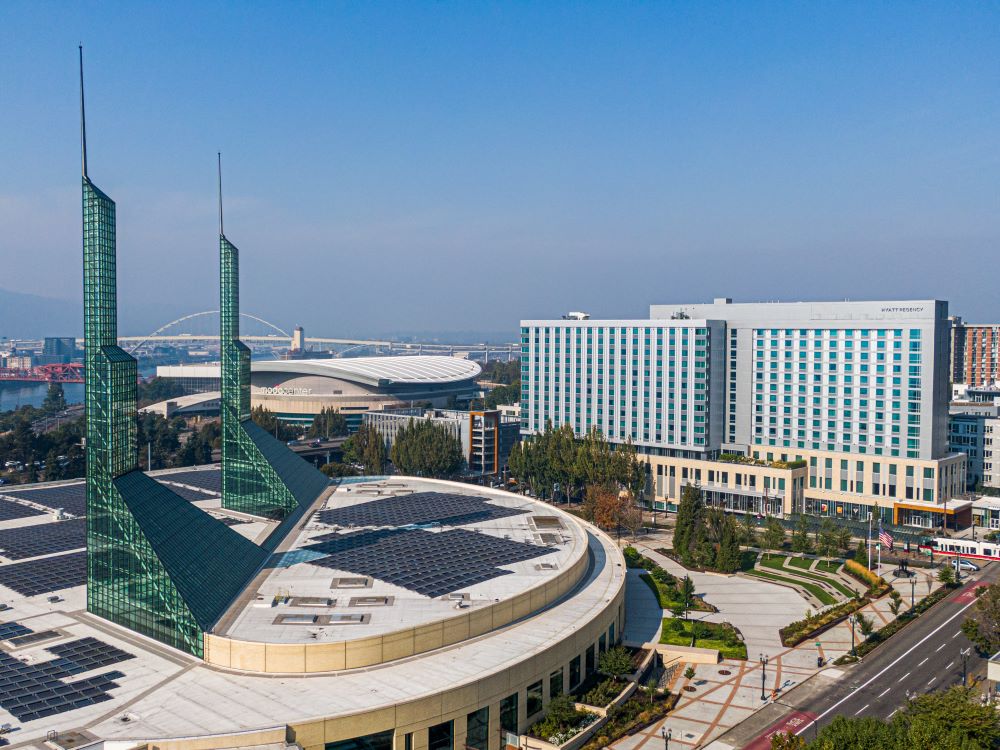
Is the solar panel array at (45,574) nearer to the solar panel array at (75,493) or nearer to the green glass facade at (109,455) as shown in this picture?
the green glass facade at (109,455)

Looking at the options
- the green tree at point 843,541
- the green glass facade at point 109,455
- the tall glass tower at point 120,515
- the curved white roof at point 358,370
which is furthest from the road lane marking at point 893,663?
the curved white roof at point 358,370

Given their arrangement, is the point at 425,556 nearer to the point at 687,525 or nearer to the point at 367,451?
the point at 687,525

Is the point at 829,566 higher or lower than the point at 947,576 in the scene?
lower

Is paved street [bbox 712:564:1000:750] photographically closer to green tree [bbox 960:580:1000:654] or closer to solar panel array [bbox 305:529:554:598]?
green tree [bbox 960:580:1000:654]

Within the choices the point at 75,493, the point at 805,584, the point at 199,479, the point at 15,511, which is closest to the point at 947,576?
the point at 805,584

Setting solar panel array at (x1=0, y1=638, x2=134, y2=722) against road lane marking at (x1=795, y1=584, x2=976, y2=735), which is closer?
solar panel array at (x1=0, y1=638, x2=134, y2=722)

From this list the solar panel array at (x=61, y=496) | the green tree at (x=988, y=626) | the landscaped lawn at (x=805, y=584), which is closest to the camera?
the green tree at (x=988, y=626)

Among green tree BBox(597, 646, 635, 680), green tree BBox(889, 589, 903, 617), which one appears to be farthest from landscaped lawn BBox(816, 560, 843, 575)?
green tree BBox(597, 646, 635, 680)
